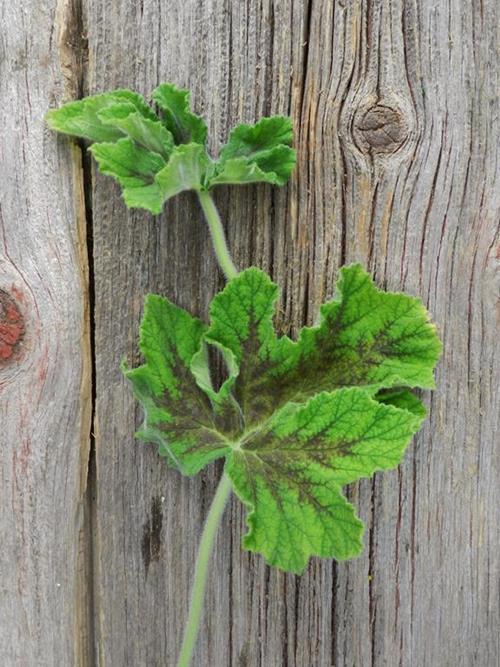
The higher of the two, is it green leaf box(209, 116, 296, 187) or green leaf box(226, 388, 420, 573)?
green leaf box(209, 116, 296, 187)

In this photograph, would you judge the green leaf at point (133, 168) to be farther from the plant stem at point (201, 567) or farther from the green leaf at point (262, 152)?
the plant stem at point (201, 567)

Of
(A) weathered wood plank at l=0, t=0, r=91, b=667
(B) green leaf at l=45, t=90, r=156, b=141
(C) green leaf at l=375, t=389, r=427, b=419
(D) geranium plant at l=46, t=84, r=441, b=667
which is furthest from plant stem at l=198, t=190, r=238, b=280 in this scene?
(C) green leaf at l=375, t=389, r=427, b=419

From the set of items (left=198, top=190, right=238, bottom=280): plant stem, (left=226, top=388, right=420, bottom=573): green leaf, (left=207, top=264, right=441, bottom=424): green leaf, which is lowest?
(left=226, top=388, right=420, bottom=573): green leaf

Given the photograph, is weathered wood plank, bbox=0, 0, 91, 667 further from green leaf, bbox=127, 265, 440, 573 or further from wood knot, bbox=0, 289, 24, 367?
green leaf, bbox=127, 265, 440, 573

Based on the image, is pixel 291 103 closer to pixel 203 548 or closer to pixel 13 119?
Answer: pixel 13 119

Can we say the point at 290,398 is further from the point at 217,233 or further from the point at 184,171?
the point at 184,171

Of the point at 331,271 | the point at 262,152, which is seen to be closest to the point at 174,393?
the point at 331,271
